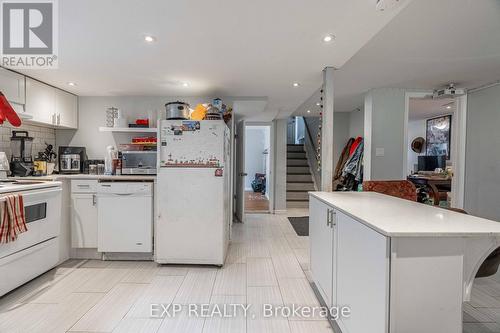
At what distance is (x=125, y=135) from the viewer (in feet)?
11.6

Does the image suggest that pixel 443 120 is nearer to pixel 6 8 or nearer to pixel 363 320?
pixel 363 320

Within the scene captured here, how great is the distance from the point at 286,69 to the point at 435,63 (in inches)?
66.5

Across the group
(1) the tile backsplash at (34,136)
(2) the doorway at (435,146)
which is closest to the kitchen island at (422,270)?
Answer: (2) the doorway at (435,146)

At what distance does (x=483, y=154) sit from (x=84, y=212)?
17.7 ft

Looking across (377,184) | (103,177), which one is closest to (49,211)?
(103,177)

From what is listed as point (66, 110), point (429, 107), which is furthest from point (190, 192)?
point (429, 107)

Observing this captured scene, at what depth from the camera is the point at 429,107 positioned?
5.48 metres

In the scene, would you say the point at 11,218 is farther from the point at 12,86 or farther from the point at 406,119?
the point at 406,119

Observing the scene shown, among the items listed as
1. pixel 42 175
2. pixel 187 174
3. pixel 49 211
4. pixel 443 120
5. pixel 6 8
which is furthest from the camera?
pixel 443 120

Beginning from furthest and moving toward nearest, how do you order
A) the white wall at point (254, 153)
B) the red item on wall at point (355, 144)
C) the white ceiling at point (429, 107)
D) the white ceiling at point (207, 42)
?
the white wall at point (254, 153) → the red item on wall at point (355, 144) → the white ceiling at point (429, 107) → the white ceiling at point (207, 42)

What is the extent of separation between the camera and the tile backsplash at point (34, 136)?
2.75 m

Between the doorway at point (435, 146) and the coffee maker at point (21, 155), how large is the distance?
4987 mm

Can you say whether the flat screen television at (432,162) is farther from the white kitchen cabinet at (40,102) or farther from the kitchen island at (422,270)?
the white kitchen cabinet at (40,102)

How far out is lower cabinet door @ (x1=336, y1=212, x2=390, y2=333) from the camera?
1064 millimetres
